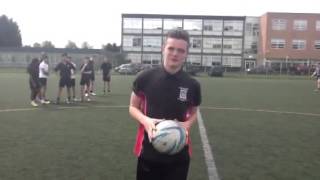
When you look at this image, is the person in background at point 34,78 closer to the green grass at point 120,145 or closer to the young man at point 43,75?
the young man at point 43,75

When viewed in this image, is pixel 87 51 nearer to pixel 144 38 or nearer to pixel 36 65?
pixel 144 38

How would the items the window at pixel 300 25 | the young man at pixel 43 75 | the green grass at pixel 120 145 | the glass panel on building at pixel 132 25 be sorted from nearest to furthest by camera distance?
the green grass at pixel 120 145 → the young man at pixel 43 75 → the window at pixel 300 25 → the glass panel on building at pixel 132 25

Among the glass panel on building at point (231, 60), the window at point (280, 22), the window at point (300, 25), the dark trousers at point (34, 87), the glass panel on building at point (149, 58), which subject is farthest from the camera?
the glass panel on building at point (231, 60)

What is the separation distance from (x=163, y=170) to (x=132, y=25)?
96.5 meters

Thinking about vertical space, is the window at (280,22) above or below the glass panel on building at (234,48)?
above

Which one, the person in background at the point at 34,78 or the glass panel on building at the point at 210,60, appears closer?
the person in background at the point at 34,78

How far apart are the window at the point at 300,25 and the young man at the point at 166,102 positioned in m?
94.8

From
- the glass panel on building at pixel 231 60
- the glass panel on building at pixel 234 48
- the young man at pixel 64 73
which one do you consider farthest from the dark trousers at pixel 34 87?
the glass panel on building at pixel 234 48

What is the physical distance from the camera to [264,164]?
27.7ft

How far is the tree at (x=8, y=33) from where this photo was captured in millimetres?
126562

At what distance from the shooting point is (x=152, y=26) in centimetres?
9962

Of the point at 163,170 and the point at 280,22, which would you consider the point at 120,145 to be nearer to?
the point at 163,170

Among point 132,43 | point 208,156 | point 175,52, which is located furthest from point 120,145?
point 132,43

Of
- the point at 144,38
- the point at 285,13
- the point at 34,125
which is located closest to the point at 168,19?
the point at 144,38
